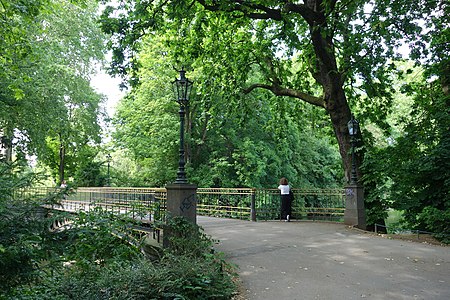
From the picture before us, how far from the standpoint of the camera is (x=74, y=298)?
4.05 metres

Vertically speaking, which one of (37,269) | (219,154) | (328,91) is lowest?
(37,269)

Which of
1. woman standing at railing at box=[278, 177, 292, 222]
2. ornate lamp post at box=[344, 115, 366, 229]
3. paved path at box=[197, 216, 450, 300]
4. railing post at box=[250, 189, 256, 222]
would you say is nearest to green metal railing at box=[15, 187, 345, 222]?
railing post at box=[250, 189, 256, 222]

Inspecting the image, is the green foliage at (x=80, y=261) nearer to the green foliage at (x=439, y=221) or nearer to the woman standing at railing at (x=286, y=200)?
the green foliage at (x=439, y=221)

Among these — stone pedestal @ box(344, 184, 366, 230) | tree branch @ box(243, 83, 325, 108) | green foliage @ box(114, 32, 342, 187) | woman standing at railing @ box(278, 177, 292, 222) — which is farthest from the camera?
green foliage @ box(114, 32, 342, 187)

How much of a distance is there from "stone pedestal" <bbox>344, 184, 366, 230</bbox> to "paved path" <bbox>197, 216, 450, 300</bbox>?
172 centimetres

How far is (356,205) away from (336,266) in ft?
20.1

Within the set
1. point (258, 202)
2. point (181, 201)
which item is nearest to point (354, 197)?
point (258, 202)

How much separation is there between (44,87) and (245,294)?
63.8 feet

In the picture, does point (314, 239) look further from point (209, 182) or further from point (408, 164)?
point (209, 182)

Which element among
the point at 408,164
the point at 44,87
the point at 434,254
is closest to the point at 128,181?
the point at 44,87

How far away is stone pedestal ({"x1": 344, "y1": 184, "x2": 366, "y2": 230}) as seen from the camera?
12.2 m

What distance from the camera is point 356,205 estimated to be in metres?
12.2

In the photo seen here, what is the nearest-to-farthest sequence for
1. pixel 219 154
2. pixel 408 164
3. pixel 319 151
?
pixel 408 164 < pixel 219 154 < pixel 319 151

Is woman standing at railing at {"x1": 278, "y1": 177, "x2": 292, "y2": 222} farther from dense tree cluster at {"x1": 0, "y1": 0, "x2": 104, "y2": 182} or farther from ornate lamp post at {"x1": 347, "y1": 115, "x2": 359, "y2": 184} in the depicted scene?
dense tree cluster at {"x1": 0, "y1": 0, "x2": 104, "y2": 182}
